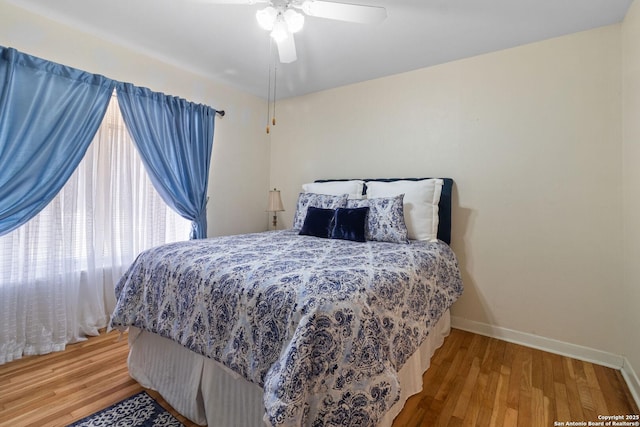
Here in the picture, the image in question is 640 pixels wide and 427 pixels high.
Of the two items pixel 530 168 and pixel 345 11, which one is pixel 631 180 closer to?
pixel 530 168

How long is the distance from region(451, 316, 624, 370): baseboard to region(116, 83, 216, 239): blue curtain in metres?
2.80

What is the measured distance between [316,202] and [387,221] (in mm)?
755

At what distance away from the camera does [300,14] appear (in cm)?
170

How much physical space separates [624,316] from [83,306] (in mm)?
4118

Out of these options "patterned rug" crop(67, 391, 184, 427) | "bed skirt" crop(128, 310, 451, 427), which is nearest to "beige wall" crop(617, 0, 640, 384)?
"bed skirt" crop(128, 310, 451, 427)

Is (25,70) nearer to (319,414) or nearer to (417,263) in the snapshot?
(319,414)

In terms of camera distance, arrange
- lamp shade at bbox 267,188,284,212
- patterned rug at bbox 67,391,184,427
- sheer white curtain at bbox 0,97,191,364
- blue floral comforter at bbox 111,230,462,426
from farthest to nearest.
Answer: lamp shade at bbox 267,188,284,212 → sheer white curtain at bbox 0,97,191,364 → patterned rug at bbox 67,391,184,427 → blue floral comforter at bbox 111,230,462,426

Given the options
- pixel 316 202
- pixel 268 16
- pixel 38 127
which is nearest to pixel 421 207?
pixel 316 202

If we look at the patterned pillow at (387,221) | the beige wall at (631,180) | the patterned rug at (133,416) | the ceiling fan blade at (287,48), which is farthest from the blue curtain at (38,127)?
the beige wall at (631,180)

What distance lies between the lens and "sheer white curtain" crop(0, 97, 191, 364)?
2.03m

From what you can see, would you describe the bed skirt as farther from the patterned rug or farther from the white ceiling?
the white ceiling

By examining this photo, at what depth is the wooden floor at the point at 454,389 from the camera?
1.51m

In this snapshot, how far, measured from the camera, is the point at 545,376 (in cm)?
190

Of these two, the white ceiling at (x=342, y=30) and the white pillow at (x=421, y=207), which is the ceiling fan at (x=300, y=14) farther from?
the white pillow at (x=421, y=207)
